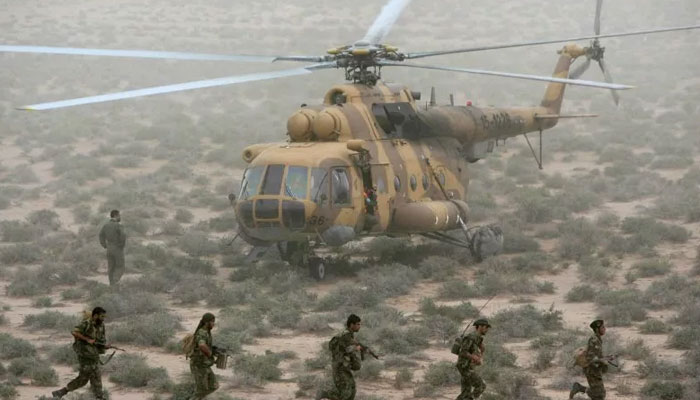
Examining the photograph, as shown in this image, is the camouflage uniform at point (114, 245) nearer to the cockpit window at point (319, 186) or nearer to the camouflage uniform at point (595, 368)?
the cockpit window at point (319, 186)

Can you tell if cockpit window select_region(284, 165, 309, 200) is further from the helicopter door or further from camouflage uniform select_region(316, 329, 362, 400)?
camouflage uniform select_region(316, 329, 362, 400)

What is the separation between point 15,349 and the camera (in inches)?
598

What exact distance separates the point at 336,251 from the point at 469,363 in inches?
458

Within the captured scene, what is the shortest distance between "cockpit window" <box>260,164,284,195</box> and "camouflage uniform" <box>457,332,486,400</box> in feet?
25.3

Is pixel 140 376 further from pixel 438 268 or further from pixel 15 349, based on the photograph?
pixel 438 268

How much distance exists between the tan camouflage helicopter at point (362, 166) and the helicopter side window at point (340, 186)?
16 millimetres

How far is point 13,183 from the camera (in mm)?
31875

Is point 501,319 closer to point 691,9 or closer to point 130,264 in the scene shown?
point 130,264

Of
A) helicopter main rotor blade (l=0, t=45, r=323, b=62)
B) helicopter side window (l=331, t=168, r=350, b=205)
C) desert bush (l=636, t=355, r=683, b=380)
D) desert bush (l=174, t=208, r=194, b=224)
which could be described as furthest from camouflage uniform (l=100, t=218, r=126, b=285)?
desert bush (l=636, t=355, r=683, b=380)

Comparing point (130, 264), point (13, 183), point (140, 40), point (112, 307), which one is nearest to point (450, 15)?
point (140, 40)

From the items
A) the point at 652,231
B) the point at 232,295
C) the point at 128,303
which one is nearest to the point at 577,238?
the point at 652,231

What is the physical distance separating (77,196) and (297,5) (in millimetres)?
38370

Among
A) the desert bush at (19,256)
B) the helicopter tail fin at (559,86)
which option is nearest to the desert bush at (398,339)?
the desert bush at (19,256)

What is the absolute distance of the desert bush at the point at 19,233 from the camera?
24859 mm
